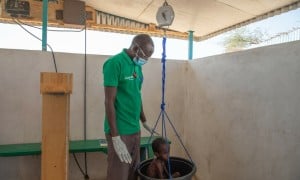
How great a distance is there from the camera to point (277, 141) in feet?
6.37

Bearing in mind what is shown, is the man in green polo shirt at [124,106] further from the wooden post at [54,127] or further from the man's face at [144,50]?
the wooden post at [54,127]

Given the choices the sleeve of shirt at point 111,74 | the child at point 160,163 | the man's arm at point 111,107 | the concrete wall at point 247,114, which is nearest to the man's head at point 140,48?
the sleeve of shirt at point 111,74

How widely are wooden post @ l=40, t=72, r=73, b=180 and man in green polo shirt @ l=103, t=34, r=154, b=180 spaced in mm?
892

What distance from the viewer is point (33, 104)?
8.74 feet

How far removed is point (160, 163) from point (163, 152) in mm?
86

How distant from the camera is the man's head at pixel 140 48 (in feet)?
6.09

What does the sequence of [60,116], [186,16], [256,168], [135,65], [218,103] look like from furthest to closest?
[186,16] → [218,103] → [256,168] → [135,65] → [60,116]

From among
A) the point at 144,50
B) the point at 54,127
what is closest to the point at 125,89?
the point at 144,50

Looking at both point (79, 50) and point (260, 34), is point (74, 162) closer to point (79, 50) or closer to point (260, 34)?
point (79, 50)

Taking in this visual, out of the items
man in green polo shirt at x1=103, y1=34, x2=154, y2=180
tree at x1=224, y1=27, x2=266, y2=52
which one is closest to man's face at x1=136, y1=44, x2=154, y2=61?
man in green polo shirt at x1=103, y1=34, x2=154, y2=180

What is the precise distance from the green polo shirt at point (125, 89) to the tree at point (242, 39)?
5.53 feet

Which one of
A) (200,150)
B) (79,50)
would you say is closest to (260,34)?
(200,150)

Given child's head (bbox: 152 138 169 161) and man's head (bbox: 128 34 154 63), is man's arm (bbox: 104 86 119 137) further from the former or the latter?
child's head (bbox: 152 138 169 161)

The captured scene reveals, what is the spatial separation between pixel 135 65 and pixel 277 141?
1171mm
